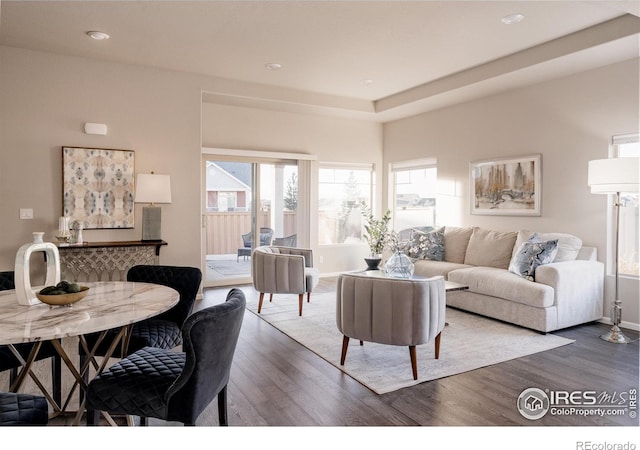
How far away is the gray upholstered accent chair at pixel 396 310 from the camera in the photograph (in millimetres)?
2975

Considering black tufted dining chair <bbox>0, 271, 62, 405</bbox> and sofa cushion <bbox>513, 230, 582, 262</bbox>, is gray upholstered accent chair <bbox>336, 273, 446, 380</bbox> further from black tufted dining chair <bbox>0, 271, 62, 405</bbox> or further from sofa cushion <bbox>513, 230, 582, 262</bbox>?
sofa cushion <bbox>513, 230, 582, 262</bbox>

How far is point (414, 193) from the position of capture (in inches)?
284

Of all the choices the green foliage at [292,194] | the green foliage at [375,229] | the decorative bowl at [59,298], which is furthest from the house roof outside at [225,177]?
the decorative bowl at [59,298]

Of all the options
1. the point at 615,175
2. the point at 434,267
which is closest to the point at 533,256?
the point at 615,175

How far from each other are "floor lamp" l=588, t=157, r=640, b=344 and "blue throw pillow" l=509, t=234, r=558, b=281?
0.55 meters

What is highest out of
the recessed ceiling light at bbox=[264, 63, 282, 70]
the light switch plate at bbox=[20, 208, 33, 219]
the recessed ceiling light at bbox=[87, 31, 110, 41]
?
the recessed ceiling light at bbox=[264, 63, 282, 70]

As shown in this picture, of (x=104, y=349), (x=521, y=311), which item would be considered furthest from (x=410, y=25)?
(x=104, y=349)

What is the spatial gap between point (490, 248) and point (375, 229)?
250cm

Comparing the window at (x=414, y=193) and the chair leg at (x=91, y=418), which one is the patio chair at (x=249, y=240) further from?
the chair leg at (x=91, y=418)

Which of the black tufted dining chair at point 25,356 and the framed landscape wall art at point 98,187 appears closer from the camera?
the black tufted dining chair at point 25,356

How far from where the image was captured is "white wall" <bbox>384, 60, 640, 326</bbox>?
440cm

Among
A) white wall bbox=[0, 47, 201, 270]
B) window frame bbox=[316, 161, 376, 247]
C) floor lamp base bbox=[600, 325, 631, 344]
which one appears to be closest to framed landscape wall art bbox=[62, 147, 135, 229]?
white wall bbox=[0, 47, 201, 270]

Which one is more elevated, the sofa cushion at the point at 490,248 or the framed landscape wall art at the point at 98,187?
the framed landscape wall art at the point at 98,187

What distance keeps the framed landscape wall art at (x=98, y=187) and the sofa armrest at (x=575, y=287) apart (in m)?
4.53
